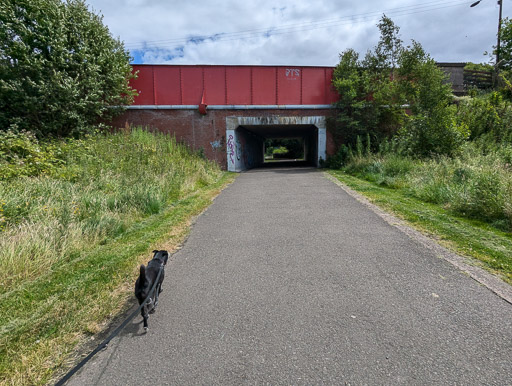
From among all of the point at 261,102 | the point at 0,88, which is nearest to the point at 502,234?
the point at 261,102

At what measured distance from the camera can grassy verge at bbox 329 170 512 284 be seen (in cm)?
367

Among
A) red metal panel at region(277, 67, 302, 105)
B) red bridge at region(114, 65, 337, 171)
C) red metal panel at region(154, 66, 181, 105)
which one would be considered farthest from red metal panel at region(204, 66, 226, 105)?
red metal panel at region(277, 67, 302, 105)

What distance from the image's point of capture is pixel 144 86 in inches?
674

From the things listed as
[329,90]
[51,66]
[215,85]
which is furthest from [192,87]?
[329,90]

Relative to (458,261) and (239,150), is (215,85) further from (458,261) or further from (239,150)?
(458,261)

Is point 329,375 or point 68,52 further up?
point 68,52

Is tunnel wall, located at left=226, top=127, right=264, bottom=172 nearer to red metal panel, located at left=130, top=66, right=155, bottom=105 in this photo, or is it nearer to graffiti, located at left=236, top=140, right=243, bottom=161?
graffiti, located at left=236, top=140, right=243, bottom=161

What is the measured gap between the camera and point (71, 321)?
2.53 metres

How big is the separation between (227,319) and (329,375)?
Result: 1055 millimetres

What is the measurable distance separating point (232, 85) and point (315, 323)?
55.7ft

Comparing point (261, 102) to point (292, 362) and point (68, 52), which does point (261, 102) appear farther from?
point (292, 362)

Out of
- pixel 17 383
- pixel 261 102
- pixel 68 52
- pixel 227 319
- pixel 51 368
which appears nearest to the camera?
pixel 17 383

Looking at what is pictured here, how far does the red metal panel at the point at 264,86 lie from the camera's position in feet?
57.5

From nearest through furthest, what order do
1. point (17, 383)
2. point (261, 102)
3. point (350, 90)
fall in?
point (17, 383), point (350, 90), point (261, 102)
